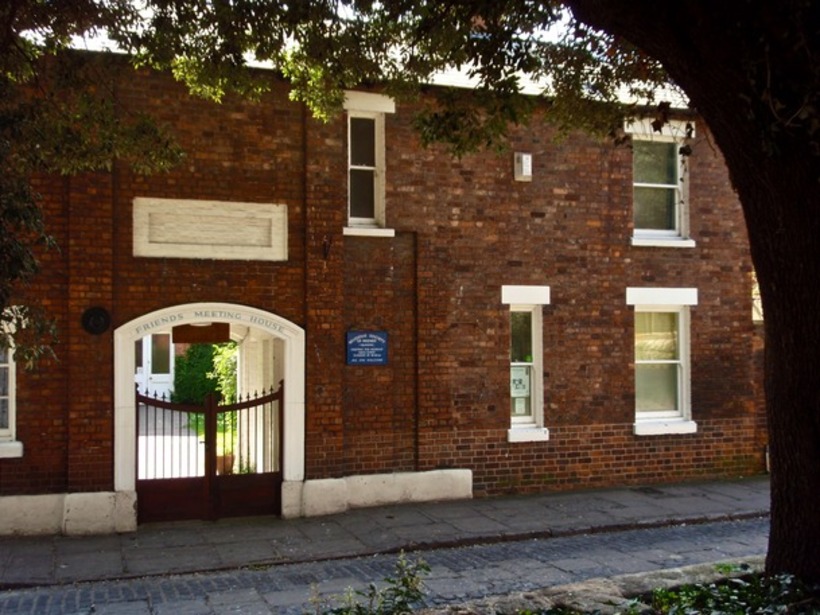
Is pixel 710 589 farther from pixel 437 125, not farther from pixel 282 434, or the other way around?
pixel 282 434

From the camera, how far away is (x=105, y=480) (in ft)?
34.7

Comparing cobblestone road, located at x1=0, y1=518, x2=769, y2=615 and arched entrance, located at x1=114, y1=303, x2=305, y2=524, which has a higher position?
arched entrance, located at x1=114, y1=303, x2=305, y2=524

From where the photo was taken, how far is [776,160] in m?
5.15

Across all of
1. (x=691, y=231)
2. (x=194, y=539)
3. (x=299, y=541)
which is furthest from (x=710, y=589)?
(x=691, y=231)

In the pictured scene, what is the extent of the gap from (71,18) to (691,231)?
9.98 metres

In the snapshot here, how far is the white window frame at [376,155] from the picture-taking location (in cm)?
1205

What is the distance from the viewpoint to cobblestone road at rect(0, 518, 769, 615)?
7.90m

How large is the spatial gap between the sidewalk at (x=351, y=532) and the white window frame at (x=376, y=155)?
3941 mm

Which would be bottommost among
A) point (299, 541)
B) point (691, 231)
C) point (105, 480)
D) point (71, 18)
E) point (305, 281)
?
point (299, 541)

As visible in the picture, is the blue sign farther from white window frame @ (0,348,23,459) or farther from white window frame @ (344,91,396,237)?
white window frame @ (0,348,23,459)

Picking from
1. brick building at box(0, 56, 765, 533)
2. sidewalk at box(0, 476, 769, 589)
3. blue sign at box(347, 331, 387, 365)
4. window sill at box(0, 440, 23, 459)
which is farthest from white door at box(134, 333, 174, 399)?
sidewalk at box(0, 476, 769, 589)

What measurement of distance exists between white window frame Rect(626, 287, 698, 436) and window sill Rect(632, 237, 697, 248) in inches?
27.8

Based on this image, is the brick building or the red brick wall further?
the red brick wall

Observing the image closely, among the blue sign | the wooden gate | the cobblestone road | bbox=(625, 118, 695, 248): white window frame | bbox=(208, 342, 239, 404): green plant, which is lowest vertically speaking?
the cobblestone road
